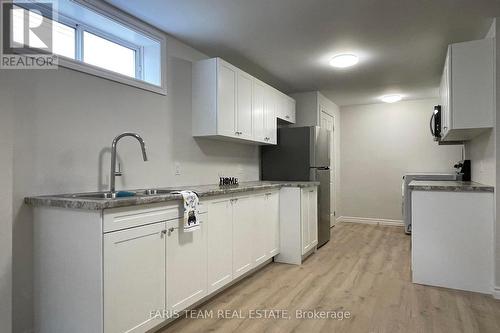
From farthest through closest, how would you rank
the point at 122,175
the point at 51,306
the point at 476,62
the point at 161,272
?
1. the point at 476,62
2. the point at 122,175
3. the point at 161,272
4. the point at 51,306

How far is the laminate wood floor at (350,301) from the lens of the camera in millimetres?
2174

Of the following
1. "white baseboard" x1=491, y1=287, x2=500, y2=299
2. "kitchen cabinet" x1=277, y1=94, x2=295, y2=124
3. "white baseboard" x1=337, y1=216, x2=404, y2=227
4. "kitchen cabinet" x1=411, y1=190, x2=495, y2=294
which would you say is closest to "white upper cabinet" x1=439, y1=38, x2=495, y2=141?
"kitchen cabinet" x1=411, y1=190, x2=495, y2=294

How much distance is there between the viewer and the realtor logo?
71.9 inches

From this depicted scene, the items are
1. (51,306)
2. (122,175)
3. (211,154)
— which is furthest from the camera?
(211,154)

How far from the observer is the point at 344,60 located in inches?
138

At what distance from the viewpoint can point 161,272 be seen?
79.6 inches

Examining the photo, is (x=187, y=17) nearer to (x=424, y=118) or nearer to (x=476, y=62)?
(x=476, y=62)

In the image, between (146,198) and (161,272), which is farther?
(161,272)

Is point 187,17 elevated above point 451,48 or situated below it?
above

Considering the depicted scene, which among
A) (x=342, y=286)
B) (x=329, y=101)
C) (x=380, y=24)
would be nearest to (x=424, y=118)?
(x=329, y=101)

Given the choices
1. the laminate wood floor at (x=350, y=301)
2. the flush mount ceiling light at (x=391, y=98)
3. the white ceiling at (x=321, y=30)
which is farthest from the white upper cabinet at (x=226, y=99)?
the flush mount ceiling light at (x=391, y=98)

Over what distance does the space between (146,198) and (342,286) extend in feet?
6.68

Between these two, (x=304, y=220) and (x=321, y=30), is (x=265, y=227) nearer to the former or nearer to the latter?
Answer: (x=304, y=220)

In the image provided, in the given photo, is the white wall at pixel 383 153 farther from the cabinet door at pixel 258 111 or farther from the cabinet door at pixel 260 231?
the cabinet door at pixel 260 231
